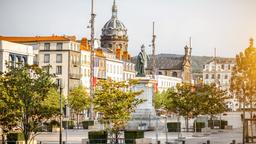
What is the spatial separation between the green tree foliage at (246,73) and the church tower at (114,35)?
120227 millimetres

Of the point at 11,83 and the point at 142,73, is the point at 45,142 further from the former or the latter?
the point at 142,73

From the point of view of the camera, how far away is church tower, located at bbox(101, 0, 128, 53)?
581 feet

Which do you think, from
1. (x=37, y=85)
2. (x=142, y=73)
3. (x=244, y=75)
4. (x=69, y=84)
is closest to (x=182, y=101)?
(x=142, y=73)

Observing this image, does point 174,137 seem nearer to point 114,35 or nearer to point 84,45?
point 84,45

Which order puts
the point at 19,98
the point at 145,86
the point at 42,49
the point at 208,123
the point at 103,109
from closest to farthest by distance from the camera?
1. the point at 19,98
2. the point at 103,109
3. the point at 145,86
4. the point at 208,123
5. the point at 42,49

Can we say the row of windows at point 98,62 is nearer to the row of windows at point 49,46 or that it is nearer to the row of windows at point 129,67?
the row of windows at point 49,46

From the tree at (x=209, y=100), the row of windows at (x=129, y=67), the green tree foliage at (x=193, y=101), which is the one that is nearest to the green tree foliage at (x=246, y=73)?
the green tree foliage at (x=193, y=101)

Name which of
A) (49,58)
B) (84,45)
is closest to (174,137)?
(49,58)

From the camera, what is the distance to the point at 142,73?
6022cm

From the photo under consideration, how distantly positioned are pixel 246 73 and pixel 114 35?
4967 inches

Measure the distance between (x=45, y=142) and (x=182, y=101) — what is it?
21317 millimetres

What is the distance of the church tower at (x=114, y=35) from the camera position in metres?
177

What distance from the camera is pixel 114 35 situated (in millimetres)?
178250

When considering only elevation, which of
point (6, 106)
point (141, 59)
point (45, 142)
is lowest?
point (45, 142)
